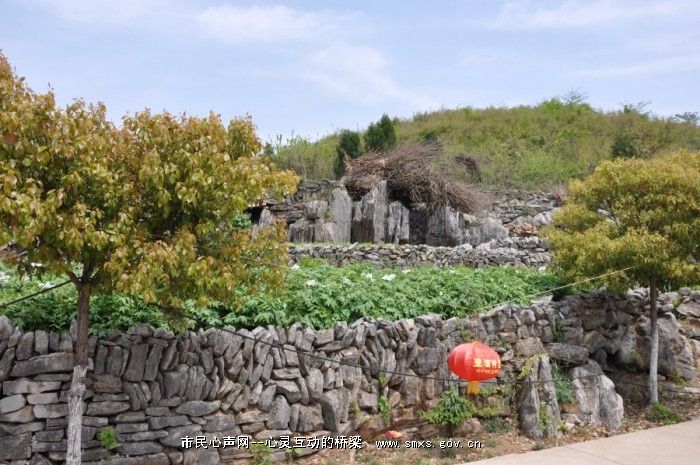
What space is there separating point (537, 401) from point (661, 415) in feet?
6.78

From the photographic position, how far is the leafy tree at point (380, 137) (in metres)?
16.1

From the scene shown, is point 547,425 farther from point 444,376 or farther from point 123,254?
point 123,254

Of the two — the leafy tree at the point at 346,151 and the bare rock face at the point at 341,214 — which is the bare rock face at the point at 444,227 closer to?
the bare rock face at the point at 341,214

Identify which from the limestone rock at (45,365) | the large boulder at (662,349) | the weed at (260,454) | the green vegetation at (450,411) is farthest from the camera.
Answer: the large boulder at (662,349)

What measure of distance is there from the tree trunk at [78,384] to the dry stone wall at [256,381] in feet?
1.09

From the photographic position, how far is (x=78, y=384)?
15.1 ft

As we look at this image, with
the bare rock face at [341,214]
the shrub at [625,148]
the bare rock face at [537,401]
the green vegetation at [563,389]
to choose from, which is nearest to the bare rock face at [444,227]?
the bare rock face at [341,214]

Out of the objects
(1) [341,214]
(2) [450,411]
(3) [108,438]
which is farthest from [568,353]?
(1) [341,214]

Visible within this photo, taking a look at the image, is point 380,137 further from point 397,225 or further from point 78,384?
point 78,384

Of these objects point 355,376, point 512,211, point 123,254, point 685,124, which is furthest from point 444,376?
point 685,124

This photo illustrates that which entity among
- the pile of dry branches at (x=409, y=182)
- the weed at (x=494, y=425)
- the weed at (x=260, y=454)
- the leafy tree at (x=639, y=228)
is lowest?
the weed at (x=494, y=425)

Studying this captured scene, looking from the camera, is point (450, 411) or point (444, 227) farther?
point (444, 227)

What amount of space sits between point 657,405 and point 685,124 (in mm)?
22801

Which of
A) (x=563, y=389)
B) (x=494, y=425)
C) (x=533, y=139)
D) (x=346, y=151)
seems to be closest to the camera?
(x=494, y=425)
